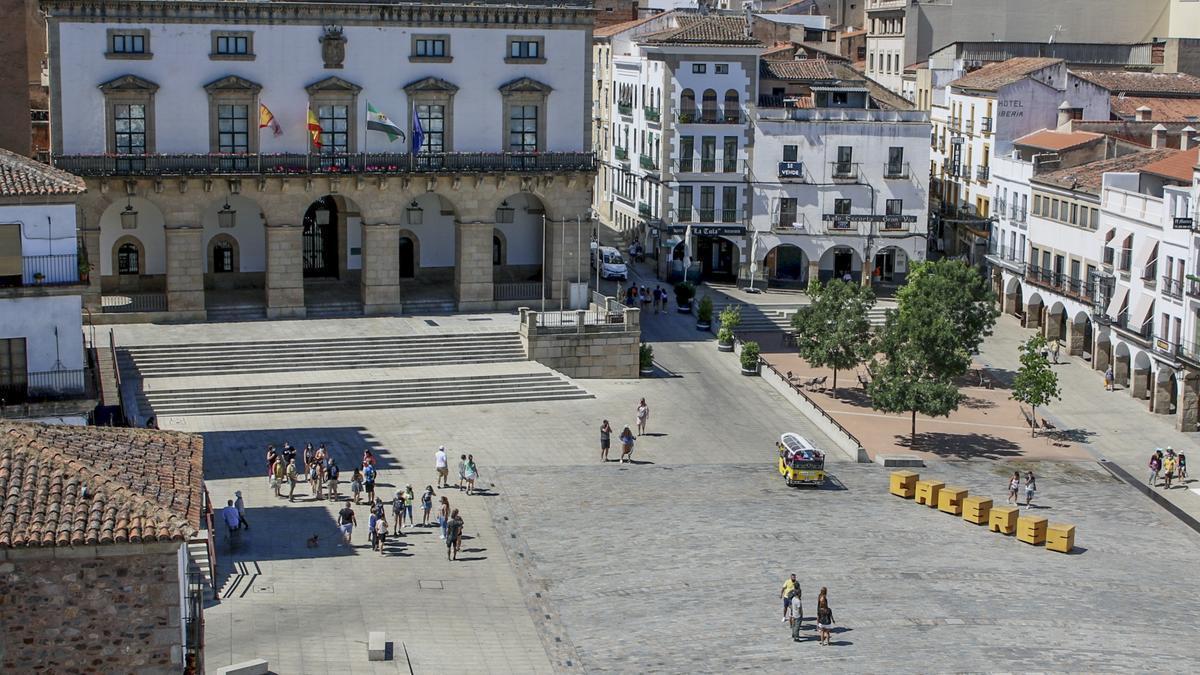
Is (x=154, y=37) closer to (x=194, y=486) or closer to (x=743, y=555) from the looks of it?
(x=743, y=555)

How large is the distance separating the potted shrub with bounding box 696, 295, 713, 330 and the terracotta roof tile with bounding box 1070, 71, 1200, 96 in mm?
31655

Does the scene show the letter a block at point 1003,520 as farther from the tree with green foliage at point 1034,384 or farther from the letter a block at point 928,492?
the tree with green foliage at point 1034,384

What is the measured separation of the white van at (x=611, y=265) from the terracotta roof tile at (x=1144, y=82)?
28.8 metres

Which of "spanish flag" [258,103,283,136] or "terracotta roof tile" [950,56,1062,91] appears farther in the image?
"terracotta roof tile" [950,56,1062,91]

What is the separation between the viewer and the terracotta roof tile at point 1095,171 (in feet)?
283

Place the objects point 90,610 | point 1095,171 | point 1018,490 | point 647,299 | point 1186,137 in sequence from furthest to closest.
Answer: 1. point 647,299
2. point 1186,137
3. point 1095,171
4. point 1018,490
5. point 90,610

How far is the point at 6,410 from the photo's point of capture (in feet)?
173

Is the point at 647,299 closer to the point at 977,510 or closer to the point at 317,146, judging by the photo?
the point at 317,146

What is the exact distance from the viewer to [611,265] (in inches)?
3866

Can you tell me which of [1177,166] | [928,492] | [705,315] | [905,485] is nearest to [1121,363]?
[1177,166]

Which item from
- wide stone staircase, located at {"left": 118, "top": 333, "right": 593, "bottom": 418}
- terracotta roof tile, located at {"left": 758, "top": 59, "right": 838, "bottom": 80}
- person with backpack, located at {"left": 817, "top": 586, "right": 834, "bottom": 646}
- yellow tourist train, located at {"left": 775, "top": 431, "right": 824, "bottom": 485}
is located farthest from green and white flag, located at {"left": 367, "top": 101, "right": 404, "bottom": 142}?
person with backpack, located at {"left": 817, "top": 586, "right": 834, "bottom": 646}

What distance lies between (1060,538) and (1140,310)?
25301mm

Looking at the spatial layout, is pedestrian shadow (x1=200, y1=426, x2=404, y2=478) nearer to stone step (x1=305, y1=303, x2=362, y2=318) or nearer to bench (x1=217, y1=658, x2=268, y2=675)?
stone step (x1=305, y1=303, x2=362, y2=318)

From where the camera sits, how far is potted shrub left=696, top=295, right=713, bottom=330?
8725 cm
